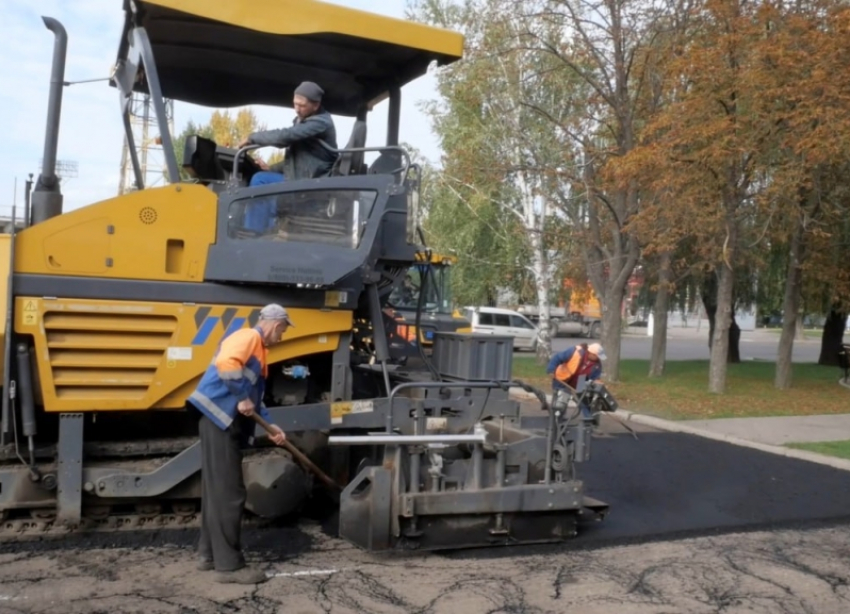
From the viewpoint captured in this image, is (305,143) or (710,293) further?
(710,293)

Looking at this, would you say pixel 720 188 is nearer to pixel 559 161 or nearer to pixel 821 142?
pixel 821 142

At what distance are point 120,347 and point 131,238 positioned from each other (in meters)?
0.65

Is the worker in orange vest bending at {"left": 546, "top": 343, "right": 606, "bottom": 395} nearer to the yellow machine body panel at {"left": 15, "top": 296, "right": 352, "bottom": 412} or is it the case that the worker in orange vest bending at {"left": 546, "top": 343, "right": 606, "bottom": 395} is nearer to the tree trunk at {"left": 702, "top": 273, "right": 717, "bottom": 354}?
the yellow machine body panel at {"left": 15, "top": 296, "right": 352, "bottom": 412}

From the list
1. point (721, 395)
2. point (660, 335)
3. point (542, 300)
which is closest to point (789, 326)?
point (721, 395)

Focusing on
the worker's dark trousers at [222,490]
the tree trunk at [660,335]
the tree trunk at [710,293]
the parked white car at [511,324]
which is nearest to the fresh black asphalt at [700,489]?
the worker's dark trousers at [222,490]

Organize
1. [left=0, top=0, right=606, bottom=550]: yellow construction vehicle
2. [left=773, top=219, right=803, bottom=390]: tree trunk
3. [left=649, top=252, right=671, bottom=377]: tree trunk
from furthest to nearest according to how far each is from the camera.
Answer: [left=649, top=252, right=671, bottom=377]: tree trunk
[left=773, top=219, right=803, bottom=390]: tree trunk
[left=0, top=0, right=606, bottom=550]: yellow construction vehicle

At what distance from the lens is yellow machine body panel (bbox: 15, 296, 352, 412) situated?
17.3 ft

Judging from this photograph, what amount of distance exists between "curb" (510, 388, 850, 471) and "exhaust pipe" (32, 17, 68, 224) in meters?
4.66

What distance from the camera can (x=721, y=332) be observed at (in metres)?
16.9

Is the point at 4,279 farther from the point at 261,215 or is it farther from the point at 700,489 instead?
the point at 700,489

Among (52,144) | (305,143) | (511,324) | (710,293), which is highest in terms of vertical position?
(305,143)

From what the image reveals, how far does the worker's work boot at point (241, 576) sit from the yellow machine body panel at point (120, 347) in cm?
106

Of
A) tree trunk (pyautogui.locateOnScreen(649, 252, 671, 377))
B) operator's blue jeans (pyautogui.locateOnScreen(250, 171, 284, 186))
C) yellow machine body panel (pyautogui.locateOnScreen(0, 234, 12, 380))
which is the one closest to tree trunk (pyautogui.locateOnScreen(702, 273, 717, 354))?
tree trunk (pyautogui.locateOnScreen(649, 252, 671, 377))

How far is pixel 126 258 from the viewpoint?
5383mm
